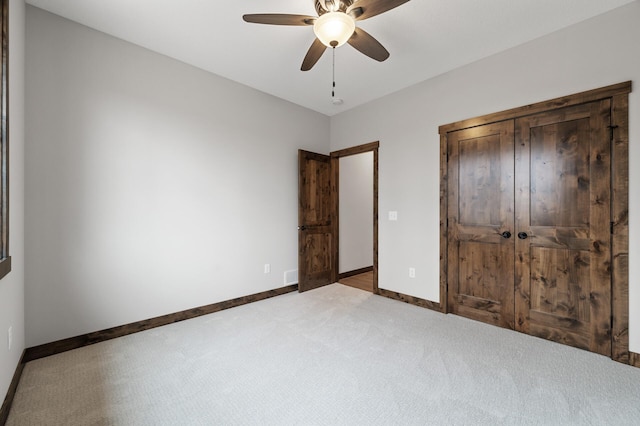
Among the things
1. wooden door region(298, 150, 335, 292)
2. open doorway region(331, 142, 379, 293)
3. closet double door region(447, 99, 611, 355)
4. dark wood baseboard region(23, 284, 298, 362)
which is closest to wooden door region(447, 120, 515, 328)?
closet double door region(447, 99, 611, 355)

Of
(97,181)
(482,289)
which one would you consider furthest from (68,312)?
(482,289)

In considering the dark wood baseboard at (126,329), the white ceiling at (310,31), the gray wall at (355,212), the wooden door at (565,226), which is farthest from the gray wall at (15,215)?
the wooden door at (565,226)

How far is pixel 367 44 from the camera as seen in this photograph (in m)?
2.09

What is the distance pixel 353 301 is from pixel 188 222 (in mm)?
2233

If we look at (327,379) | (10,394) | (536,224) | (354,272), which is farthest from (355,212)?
(10,394)

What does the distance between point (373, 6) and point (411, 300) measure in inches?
122

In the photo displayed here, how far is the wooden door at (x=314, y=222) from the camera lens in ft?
13.2

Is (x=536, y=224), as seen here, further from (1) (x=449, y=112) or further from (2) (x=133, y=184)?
(2) (x=133, y=184)

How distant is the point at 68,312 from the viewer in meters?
2.31

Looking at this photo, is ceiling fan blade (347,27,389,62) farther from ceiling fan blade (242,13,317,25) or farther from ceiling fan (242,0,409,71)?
ceiling fan blade (242,13,317,25)

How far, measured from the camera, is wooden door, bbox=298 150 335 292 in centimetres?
402

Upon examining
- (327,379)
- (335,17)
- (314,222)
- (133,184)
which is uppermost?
(335,17)

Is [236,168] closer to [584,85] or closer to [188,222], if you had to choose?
[188,222]

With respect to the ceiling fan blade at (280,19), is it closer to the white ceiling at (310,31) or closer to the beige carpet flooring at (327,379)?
the white ceiling at (310,31)
